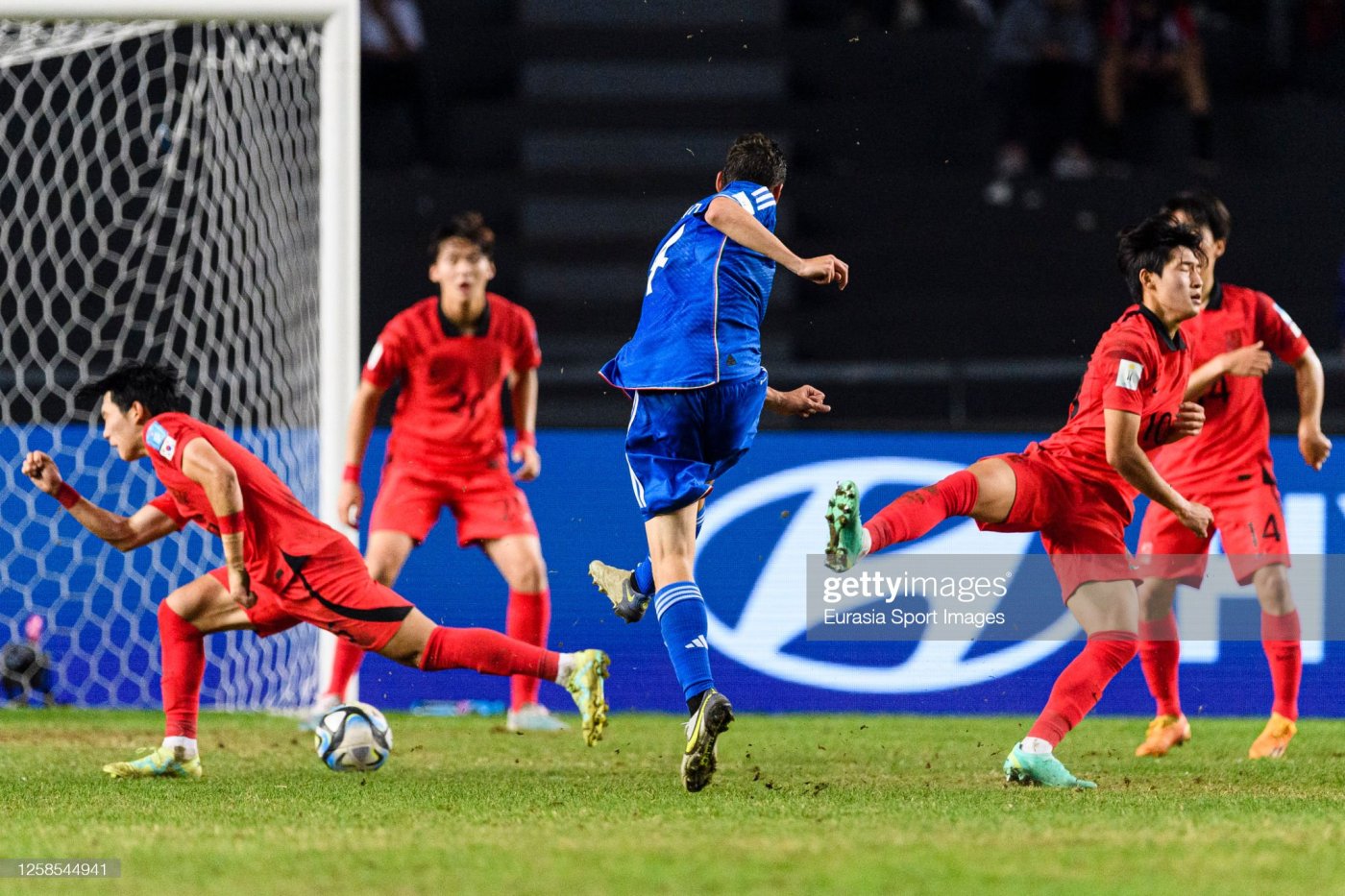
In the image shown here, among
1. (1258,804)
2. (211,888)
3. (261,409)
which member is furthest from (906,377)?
(211,888)

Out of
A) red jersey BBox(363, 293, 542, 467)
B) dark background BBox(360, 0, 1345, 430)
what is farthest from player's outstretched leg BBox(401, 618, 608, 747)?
dark background BBox(360, 0, 1345, 430)

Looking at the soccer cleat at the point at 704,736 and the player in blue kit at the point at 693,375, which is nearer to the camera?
the soccer cleat at the point at 704,736

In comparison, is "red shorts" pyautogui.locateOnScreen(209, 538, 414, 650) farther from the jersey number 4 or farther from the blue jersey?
the jersey number 4

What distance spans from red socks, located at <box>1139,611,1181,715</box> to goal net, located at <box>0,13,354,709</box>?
368 cm

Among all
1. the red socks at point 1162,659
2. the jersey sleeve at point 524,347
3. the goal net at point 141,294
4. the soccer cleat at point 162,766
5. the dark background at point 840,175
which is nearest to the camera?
the soccer cleat at point 162,766

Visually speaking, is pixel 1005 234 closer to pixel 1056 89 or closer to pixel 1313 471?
pixel 1056 89

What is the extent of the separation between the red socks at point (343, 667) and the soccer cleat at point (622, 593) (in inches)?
82.5

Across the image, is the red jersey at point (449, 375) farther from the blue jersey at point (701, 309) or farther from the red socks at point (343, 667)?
the blue jersey at point (701, 309)

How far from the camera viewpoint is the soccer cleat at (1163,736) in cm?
682

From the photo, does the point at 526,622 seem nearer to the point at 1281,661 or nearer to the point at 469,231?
the point at 469,231

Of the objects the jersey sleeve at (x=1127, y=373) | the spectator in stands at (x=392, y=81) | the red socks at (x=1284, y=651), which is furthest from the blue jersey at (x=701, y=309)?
the spectator in stands at (x=392, y=81)

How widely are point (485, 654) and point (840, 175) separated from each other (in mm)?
7075

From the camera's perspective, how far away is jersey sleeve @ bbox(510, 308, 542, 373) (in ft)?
25.9

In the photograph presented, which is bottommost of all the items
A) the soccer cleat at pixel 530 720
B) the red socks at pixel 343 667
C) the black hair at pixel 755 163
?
the soccer cleat at pixel 530 720
